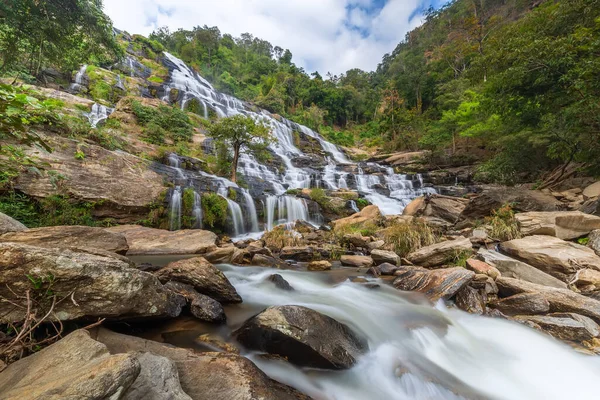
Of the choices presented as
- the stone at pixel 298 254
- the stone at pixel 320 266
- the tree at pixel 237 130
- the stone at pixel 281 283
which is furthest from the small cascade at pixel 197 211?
the stone at pixel 281 283

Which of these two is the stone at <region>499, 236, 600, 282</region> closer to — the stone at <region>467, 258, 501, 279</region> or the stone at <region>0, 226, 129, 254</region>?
the stone at <region>467, 258, 501, 279</region>

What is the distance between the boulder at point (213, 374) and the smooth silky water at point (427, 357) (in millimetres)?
429

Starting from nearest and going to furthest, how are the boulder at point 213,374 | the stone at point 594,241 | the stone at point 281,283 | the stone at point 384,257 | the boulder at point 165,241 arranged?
1. the boulder at point 213,374
2. the stone at point 281,283
3. the stone at point 594,241
4. the stone at point 384,257
5. the boulder at point 165,241

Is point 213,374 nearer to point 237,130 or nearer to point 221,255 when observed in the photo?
point 221,255

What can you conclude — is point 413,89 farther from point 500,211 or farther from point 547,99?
point 500,211

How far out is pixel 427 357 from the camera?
3150 millimetres

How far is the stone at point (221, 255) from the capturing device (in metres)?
6.75

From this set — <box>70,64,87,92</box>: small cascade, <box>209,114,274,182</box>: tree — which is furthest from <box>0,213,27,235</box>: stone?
<box>70,64,87,92</box>: small cascade

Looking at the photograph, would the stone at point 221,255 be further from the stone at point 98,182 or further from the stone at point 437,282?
the stone at point 437,282

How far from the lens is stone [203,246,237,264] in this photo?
675 centimetres

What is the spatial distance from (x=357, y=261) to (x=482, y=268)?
2832 mm

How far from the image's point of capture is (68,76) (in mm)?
20688

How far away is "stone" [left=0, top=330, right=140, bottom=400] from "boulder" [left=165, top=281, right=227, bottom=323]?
1.55 metres

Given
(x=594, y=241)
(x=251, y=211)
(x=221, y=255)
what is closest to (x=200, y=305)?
(x=221, y=255)
